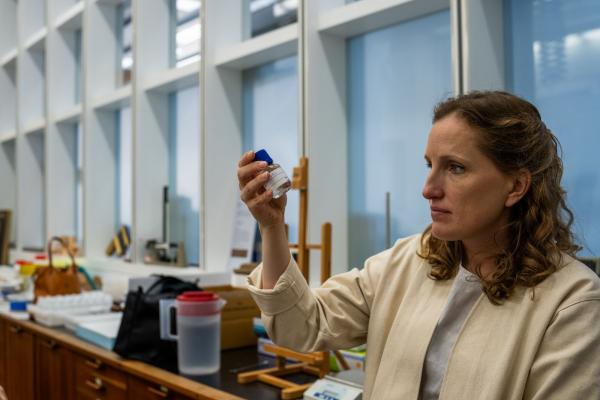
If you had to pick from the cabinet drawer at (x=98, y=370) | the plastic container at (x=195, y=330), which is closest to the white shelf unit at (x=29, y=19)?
the cabinet drawer at (x=98, y=370)

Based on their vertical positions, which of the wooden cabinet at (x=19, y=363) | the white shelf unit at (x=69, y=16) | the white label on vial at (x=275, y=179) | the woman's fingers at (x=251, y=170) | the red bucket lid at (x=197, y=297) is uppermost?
the white shelf unit at (x=69, y=16)

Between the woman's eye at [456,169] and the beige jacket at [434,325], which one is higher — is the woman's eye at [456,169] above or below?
above

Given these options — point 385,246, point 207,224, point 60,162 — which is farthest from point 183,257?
point 60,162

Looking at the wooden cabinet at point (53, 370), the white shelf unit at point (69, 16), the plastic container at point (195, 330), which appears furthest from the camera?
the white shelf unit at point (69, 16)

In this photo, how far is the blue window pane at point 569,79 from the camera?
1853 millimetres

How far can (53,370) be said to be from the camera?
2.92 meters

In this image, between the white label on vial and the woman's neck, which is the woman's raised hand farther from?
the woman's neck

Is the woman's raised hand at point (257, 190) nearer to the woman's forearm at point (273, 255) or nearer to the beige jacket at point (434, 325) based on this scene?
the woman's forearm at point (273, 255)

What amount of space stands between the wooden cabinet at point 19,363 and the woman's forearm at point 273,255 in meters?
2.27

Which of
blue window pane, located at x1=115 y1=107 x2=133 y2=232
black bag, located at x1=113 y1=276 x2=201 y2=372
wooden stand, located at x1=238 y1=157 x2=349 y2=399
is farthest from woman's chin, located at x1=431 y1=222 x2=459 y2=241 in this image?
blue window pane, located at x1=115 y1=107 x2=133 y2=232

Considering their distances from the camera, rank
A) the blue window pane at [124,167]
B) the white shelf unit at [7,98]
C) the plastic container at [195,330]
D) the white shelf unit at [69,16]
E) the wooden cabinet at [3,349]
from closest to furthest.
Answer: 1. the plastic container at [195,330]
2. the wooden cabinet at [3,349]
3. the blue window pane at [124,167]
4. the white shelf unit at [69,16]
5. the white shelf unit at [7,98]

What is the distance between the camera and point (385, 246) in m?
2.49

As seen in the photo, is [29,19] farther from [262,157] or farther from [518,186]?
[518,186]

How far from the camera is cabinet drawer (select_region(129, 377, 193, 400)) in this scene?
205cm
